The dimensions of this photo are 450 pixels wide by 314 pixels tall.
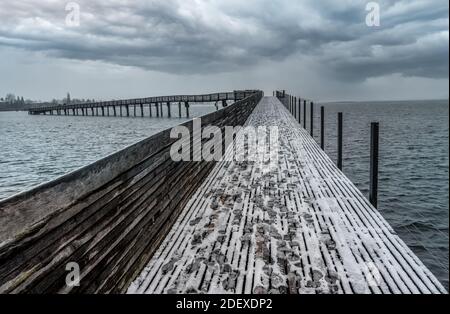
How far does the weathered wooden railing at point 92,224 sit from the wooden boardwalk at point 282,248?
0.31 metres

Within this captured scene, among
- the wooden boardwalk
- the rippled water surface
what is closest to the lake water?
the rippled water surface

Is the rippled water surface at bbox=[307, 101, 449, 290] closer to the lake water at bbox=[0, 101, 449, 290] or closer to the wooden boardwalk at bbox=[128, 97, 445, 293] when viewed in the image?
the lake water at bbox=[0, 101, 449, 290]

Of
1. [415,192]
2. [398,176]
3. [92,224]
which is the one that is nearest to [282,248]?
[92,224]

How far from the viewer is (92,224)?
2.64 meters

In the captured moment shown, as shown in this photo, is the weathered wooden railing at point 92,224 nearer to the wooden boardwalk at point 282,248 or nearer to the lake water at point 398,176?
the wooden boardwalk at point 282,248

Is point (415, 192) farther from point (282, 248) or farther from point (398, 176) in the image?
point (282, 248)

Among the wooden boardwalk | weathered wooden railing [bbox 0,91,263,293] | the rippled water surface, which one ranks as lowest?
the rippled water surface

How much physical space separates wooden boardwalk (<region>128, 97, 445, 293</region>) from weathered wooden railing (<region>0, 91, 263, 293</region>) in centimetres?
31

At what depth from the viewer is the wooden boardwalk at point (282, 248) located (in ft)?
10.0

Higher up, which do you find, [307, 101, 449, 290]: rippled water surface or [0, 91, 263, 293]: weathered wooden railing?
[0, 91, 263, 293]: weathered wooden railing

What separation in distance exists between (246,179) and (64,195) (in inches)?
192

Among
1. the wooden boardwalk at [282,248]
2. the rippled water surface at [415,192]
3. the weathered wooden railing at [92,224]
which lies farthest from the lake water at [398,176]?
the weathered wooden railing at [92,224]

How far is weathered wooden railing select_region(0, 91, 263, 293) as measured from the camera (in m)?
1.92
